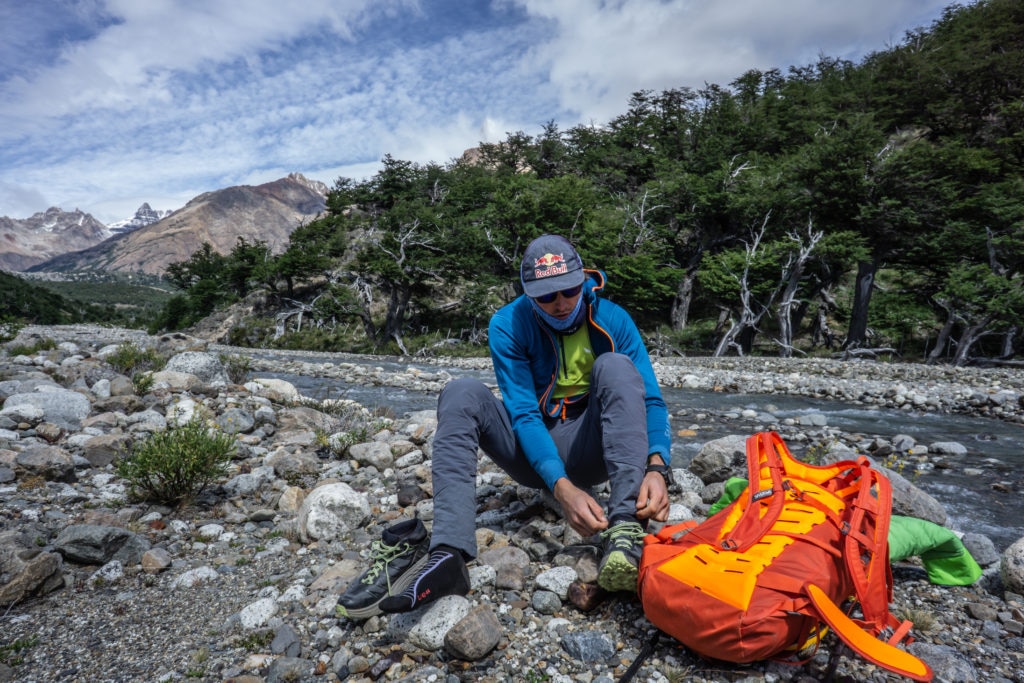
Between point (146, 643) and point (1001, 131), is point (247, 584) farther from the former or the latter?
point (1001, 131)

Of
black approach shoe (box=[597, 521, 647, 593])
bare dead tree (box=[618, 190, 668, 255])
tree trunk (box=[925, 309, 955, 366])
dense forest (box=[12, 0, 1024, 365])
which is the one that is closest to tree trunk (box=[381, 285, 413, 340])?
dense forest (box=[12, 0, 1024, 365])

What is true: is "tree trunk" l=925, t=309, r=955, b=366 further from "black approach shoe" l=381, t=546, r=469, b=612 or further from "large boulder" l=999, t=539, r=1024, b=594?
"black approach shoe" l=381, t=546, r=469, b=612

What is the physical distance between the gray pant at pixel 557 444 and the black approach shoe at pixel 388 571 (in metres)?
0.16

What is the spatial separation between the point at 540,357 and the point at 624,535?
3.41ft

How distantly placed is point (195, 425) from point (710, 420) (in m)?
6.55

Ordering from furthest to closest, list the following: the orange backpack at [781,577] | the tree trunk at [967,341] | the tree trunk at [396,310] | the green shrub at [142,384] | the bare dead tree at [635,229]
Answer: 1. the tree trunk at [396,310]
2. the bare dead tree at [635,229]
3. the tree trunk at [967,341]
4. the green shrub at [142,384]
5. the orange backpack at [781,577]

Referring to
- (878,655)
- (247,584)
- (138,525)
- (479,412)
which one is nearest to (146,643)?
(247,584)

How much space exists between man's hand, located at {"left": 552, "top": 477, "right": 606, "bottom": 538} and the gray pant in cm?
10

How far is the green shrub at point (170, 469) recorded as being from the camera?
3.19 metres

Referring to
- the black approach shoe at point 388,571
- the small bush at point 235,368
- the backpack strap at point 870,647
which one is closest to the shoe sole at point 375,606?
Result: the black approach shoe at point 388,571

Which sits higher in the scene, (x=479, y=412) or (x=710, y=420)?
(x=479, y=412)

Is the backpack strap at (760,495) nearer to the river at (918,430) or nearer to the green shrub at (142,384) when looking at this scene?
the river at (918,430)

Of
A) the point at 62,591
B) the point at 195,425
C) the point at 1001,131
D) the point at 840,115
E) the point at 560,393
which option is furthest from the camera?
the point at 840,115

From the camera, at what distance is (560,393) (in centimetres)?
265
